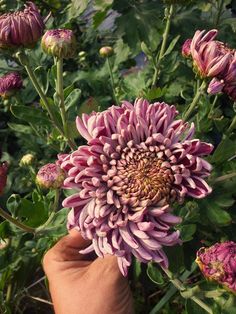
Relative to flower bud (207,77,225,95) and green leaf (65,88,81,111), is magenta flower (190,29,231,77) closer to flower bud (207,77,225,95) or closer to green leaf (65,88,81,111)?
flower bud (207,77,225,95)

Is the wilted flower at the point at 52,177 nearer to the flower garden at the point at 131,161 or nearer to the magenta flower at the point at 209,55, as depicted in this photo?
the flower garden at the point at 131,161

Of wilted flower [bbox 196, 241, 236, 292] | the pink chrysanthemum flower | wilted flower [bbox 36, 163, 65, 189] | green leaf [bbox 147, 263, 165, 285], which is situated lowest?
green leaf [bbox 147, 263, 165, 285]

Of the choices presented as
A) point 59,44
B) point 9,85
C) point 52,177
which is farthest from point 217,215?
point 9,85

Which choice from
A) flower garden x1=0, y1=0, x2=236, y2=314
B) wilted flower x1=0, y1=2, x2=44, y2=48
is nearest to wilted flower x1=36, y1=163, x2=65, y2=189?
flower garden x1=0, y1=0, x2=236, y2=314

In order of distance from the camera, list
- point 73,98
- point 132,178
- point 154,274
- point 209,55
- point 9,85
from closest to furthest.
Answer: point 132,178 → point 209,55 → point 154,274 → point 73,98 → point 9,85

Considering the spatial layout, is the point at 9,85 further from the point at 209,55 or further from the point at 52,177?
the point at 209,55

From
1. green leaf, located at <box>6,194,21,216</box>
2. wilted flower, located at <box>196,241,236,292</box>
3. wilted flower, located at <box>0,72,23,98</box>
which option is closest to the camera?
wilted flower, located at <box>196,241,236,292</box>
